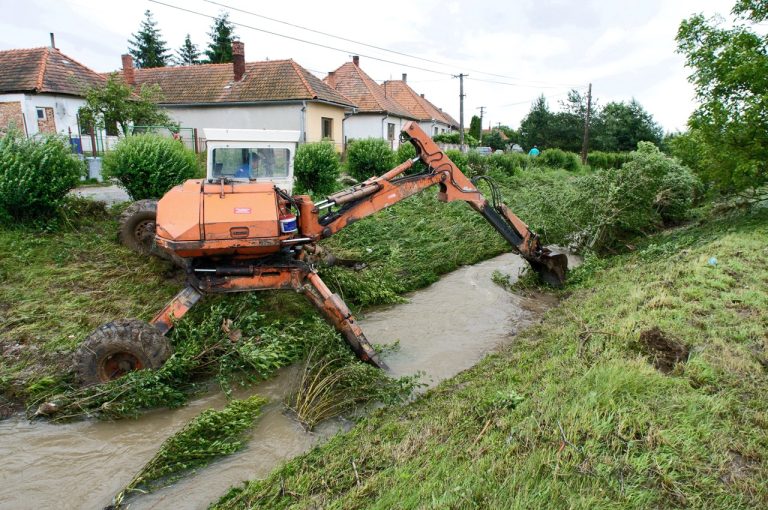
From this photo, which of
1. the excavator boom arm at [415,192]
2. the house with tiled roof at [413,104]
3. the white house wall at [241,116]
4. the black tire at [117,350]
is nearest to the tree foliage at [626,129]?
the house with tiled roof at [413,104]

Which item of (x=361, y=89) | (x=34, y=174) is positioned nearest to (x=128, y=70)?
(x=361, y=89)

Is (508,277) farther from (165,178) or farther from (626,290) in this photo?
(165,178)

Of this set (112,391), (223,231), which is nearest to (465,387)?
(223,231)

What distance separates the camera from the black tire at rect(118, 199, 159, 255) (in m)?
8.59

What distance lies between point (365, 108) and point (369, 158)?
1378 cm

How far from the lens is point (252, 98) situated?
73.8ft

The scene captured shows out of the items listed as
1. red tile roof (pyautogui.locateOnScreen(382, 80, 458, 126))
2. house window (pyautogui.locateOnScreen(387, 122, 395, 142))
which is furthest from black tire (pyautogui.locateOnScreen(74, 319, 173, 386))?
red tile roof (pyautogui.locateOnScreen(382, 80, 458, 126))

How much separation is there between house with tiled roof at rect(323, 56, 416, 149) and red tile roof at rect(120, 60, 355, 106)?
5016 millimetres

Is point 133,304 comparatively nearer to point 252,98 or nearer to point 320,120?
point 252,98

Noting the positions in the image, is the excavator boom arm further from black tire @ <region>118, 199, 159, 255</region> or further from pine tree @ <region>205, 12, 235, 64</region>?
pine tree @ <region>205, 12, 235, 64</region>

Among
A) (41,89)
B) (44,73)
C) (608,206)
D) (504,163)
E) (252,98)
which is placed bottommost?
(608,206)

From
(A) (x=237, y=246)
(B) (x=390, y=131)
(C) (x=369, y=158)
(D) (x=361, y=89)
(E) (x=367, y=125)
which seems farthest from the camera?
(B) (x=390, y=131)

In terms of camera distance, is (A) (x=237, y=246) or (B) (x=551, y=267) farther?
(B) (x=551, y=267)

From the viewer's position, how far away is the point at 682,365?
4.66m
